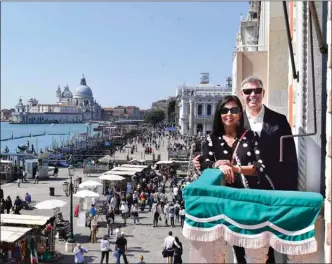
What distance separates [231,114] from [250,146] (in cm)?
41

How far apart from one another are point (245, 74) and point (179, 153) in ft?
111

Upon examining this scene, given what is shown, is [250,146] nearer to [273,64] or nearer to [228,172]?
[228,172]

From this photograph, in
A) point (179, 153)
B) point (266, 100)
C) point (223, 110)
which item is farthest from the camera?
point (179, 153)

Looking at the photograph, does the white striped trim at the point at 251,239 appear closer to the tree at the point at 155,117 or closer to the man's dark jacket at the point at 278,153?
the man's dark jacket at the point at 278,153

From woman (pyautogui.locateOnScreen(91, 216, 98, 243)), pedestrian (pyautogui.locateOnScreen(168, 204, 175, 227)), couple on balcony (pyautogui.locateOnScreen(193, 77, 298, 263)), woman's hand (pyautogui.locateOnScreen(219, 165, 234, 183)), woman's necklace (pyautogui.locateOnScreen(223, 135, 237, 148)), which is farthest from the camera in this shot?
pedestrian (pyautogui.locateOnScreen(168, 204, 175, 227))

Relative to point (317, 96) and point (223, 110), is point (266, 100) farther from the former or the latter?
point (317, 96)

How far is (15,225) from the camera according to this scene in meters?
12.5

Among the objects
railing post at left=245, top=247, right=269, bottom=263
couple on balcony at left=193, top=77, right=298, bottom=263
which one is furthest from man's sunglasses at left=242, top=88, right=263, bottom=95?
railing post at left=245, top=247, right=269, bottom=263

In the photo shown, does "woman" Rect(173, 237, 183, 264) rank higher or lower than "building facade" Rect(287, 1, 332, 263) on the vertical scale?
lower

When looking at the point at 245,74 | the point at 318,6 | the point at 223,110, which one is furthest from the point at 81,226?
the point at 318,6

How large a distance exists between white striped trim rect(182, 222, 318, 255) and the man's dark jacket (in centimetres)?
114

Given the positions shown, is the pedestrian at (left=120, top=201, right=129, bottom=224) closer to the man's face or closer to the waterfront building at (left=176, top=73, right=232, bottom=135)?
the man's face

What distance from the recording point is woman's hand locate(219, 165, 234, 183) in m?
4.84

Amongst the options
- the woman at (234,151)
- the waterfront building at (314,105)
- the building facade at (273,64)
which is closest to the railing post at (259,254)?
the waterfront building at (314,105)
